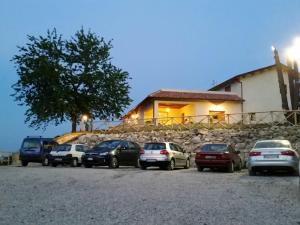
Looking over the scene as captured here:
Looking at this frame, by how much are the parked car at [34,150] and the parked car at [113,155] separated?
4912mm

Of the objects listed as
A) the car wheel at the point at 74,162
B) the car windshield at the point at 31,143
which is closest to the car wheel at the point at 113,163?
the car wheel at the point at 74,162

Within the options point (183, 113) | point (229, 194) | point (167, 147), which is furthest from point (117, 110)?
point (229, 194)

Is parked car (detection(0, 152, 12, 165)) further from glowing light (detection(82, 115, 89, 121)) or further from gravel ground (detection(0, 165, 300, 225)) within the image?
gravel ground (detection(0, 165, 300, 225))

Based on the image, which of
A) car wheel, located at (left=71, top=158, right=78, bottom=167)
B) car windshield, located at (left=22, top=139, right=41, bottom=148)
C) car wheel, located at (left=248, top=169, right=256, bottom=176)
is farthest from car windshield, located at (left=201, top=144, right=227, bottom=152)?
car windshield, located at (left=22, top=139, right=41, bottom=148)

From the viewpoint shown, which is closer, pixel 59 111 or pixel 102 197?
pixel 102 197

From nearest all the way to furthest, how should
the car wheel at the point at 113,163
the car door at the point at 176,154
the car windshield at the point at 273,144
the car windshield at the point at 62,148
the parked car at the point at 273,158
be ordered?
1. the parked car at the point at 273,158
2. the car windshield at the point at 273,144
3. the car door at the point at 176,154
4. the car wheel at the point at 113,163
5. the car windshield at the point at 62,148

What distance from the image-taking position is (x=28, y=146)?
29.2 metres

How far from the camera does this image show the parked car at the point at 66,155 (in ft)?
90.0

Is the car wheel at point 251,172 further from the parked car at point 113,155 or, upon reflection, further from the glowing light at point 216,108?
the glowing light at point 216,108

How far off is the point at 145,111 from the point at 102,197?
37497 mm

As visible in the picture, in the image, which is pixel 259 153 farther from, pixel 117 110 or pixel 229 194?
pixel 117 110

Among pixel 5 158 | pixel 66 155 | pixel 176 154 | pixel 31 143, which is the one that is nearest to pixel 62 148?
pixel 66 155

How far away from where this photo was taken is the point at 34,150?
2912cm

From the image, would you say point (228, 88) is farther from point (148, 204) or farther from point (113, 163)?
point (148, 204)
